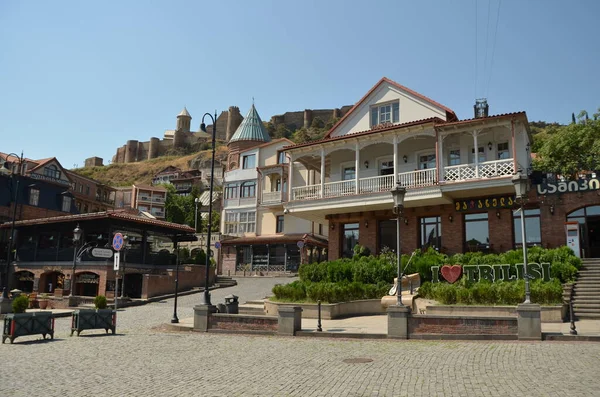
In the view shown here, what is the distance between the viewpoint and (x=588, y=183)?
78.8 ft

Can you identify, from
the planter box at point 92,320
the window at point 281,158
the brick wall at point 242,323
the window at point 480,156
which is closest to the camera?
the brick wall at point 242,323

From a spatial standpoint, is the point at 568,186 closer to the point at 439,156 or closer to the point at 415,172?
the point at 439,156

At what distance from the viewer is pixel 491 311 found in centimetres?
1742

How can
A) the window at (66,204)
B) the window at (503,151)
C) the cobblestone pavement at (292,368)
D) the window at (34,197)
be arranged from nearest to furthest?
1. the cobblestone pavement at (292,368)
2. the window at (503,151)
3. the window at (34,197)
4. the window at (66,204)

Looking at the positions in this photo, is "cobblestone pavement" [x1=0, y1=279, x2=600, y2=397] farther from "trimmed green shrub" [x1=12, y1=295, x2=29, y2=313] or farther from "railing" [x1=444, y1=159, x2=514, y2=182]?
"railing" [x1=444, y1=159, x2=514, y2=182]

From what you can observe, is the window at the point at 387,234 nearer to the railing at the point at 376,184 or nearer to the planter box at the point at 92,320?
the railing at the point at 376,184

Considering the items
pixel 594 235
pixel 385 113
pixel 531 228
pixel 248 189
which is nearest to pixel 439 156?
pixel 385 113

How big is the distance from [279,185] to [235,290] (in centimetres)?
1702

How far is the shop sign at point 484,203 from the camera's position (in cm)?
2494

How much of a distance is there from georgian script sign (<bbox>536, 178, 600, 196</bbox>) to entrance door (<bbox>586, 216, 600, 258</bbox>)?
4.93ft

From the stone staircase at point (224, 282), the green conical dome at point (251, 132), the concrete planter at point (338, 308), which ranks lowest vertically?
the concrete planter at point (338, 308)

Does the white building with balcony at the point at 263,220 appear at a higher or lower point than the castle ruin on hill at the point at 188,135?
lower

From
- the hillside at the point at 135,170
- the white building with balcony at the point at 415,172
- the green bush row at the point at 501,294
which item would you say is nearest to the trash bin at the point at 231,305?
the green bush row at the point at 501,294

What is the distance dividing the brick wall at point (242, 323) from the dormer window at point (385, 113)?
17054 mm
